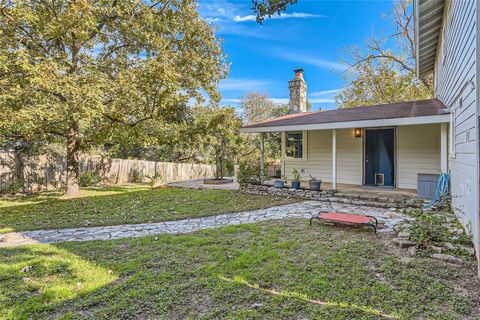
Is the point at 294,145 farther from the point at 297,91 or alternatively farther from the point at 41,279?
the point at 41,279

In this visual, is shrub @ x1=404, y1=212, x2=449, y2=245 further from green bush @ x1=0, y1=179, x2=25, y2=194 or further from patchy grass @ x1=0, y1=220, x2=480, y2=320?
green bush @ x1=0, y1=179, x2=25, y2=194

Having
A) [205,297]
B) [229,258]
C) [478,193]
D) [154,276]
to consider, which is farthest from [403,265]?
[154,276]

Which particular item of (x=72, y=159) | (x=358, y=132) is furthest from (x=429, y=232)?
(x=72, y=159)

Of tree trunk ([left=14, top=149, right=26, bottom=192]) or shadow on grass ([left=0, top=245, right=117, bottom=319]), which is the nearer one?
shadow on grass ([left=0, top=245, right=117, bottom=319])

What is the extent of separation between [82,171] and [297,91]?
37.7ft

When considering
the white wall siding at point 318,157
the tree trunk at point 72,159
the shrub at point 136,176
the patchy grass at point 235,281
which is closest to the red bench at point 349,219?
the patchy grass at point 235,281

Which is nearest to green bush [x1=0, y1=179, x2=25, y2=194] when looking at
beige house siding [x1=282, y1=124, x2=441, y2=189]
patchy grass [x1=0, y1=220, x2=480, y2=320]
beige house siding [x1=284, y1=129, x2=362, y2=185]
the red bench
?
patchy grass [x1=0, y1=220, x2=480, y2=320]

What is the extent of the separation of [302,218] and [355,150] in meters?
4.74

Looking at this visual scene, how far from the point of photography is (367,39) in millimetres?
18469

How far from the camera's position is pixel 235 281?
10.5 ft

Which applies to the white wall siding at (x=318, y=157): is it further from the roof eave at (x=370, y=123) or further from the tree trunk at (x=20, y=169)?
the tree trunk at (x=20, y=169)

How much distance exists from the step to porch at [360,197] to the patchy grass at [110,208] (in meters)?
0.58

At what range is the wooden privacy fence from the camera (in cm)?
1052

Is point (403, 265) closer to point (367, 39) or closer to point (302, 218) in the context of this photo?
point (302, 218)
